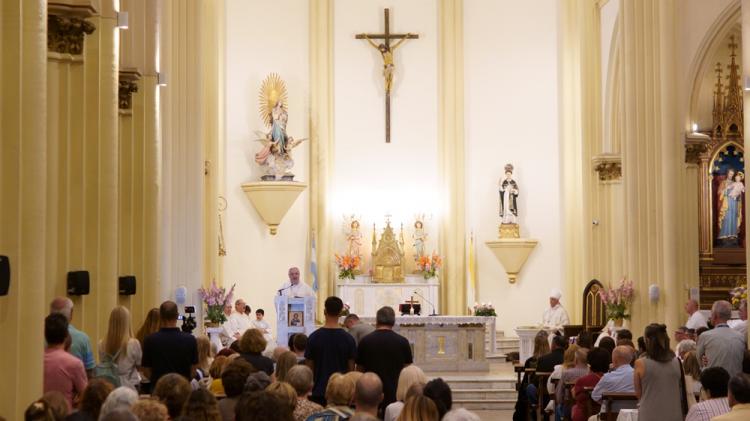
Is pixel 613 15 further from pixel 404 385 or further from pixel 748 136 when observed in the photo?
pixel 404 385

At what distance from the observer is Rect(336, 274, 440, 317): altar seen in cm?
2623

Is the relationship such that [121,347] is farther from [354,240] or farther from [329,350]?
[354,240]

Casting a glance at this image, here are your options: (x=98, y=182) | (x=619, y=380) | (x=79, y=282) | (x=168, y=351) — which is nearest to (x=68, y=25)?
(x=98, y=182)

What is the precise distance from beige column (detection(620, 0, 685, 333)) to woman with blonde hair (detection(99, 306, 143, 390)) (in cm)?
1081

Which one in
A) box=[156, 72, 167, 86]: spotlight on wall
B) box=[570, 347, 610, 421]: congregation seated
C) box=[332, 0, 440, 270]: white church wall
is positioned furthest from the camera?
box=[332, 0, 440, 270]: white church wall

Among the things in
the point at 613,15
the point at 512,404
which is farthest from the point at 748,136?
the point at 613,15

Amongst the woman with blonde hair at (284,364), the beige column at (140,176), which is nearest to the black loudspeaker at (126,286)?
the beige column at (140,176)

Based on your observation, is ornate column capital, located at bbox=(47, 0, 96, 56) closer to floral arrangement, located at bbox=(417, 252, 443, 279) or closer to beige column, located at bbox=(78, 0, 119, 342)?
beige column, located at bbox=(78, 0, 119, 342)

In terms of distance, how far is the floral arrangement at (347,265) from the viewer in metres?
26.4

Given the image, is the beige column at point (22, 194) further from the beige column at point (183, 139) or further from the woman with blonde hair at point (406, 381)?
the beige column at point (183, 139)

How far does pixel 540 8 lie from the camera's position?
27.7m

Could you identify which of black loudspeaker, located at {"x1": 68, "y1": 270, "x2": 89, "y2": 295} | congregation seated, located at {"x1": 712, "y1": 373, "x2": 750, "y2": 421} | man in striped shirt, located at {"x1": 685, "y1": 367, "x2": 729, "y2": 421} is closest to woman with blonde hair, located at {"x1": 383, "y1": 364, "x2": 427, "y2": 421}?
→ man in striped shirt, located at {"x1": 685, "y1": 367, "x2": 729, "y2": 421}

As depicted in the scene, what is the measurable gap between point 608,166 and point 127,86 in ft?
39.5

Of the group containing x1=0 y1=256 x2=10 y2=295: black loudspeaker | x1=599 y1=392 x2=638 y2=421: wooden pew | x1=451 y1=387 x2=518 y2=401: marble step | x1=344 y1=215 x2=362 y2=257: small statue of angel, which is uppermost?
x1=344 y1=215 x2=362 y2=257: small statue of angel
